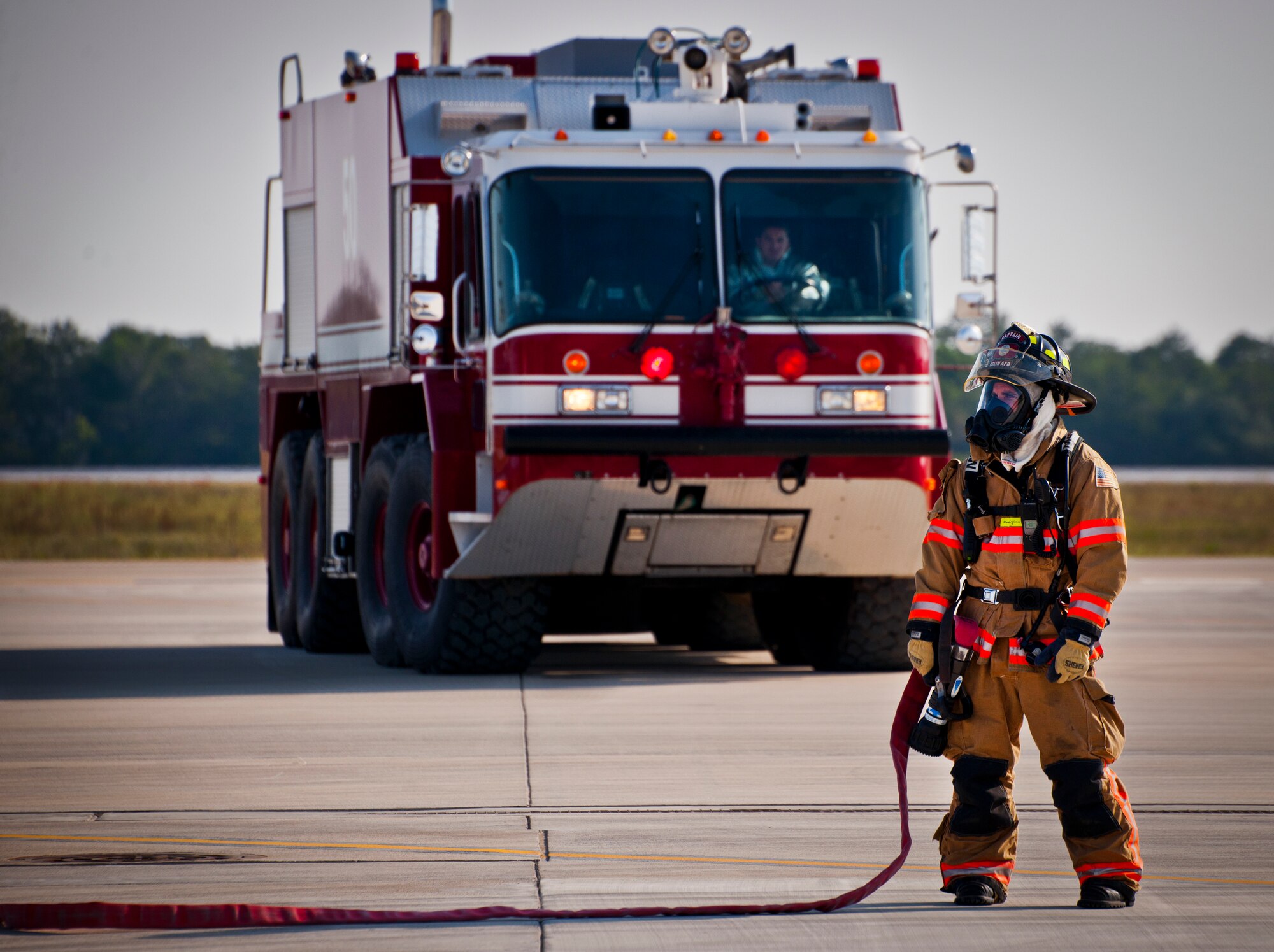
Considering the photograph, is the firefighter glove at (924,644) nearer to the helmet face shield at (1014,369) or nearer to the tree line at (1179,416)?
the helmet face shield at (1014,369)

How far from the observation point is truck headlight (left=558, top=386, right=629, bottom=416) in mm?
12695

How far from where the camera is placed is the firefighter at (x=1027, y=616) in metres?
6.60

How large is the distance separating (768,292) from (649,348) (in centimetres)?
82

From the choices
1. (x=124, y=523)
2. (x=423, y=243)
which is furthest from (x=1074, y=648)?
(x=124, y=523)

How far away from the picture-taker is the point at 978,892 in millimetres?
6648

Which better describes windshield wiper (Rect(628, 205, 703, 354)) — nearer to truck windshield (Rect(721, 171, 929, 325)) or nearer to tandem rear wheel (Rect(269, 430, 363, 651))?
truck windshield (Rect(721, 171, 929, 325))

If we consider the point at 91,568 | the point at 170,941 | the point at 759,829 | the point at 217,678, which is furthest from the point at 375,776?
the point at 91,568

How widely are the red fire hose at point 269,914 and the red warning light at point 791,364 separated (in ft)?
21.3

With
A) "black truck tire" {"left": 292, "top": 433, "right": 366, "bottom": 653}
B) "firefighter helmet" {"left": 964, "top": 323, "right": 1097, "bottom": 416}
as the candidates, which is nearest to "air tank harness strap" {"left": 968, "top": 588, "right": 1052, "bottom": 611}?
"firefighter helmet" {"left": 964, "top": 323, "right": 1097, "bottom": 416}

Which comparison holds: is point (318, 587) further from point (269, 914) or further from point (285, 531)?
point (269, 914)

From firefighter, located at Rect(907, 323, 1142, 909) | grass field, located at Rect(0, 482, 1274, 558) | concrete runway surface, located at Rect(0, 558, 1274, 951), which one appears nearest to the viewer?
concrete runway surface, located at Rect(0, 558, 1274, 951)

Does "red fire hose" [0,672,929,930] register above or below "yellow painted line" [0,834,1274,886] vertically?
above

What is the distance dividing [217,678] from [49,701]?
1.63m

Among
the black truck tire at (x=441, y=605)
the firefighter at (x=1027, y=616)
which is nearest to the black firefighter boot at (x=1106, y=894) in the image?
the firefighter at (x=1027, y=616)
